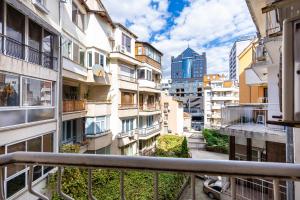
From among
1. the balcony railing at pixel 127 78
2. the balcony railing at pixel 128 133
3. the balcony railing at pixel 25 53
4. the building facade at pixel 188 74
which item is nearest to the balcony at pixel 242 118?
the balcony railing at pixel 25 53

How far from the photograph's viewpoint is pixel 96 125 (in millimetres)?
10945

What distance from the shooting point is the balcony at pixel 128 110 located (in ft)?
43.8

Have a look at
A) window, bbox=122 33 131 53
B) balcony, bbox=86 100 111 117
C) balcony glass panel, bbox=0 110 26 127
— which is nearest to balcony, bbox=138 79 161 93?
window, bbox=122 33 131 53

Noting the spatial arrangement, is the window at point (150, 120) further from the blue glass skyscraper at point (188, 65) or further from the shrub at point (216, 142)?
the blue glass skyscraper at point (188, 65)

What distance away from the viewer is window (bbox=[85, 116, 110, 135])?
1064cm

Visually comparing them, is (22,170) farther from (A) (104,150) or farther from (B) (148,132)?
(B) (148,132)

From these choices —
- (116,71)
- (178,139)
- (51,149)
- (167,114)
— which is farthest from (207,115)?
(51,149)

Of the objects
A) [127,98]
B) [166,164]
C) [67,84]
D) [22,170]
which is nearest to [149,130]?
[127,98]

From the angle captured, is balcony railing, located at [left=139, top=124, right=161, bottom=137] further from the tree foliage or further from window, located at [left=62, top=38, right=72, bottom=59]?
window, located at [left=62, top=38, right=72, bottom=59]

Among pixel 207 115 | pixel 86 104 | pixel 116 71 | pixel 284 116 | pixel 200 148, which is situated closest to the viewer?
pixel 284 116

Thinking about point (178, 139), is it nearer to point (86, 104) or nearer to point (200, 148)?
point (200, 148)

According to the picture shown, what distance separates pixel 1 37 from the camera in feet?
17.4

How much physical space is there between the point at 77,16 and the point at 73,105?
405 cm

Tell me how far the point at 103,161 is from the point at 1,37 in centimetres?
565
